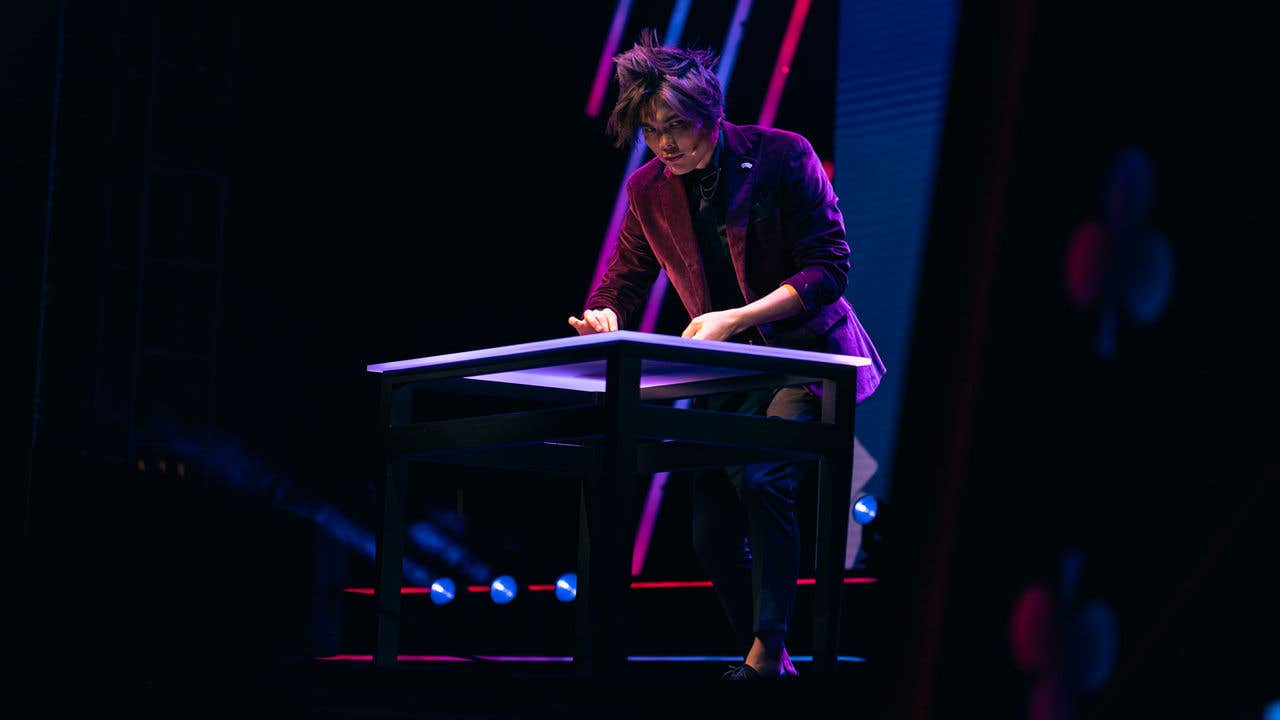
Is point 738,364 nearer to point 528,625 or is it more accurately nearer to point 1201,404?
point 1201,404

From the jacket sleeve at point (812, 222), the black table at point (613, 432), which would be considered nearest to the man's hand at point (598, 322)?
the black table at point (613, 432)

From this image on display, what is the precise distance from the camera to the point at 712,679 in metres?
1.60

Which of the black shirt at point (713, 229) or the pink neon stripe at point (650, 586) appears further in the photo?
the pink neon stripe at point (650, 586)

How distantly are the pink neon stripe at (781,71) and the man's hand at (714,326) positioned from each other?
91.9 inches

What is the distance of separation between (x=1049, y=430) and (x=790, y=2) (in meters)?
4.05

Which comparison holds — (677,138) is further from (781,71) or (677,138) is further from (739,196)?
(781,71)

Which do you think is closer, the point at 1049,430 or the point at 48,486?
the point at 1049,430

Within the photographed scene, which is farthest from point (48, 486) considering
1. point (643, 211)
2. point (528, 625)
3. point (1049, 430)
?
point (1049, 430)

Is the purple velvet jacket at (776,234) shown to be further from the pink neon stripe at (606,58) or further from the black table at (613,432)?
the pink neon stripe at (606,58)

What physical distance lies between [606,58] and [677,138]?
94.7 inches

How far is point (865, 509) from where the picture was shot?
13.0ft

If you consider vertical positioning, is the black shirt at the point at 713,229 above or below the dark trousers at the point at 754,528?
above

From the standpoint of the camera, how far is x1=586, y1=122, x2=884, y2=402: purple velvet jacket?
8.18ft

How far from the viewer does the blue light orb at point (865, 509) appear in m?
3.95
